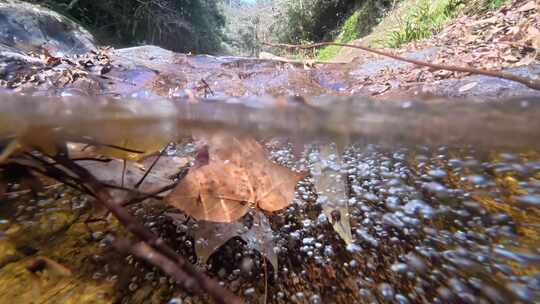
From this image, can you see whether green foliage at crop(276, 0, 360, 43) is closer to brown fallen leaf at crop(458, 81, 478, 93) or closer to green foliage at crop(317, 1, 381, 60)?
green foliage at crop(317, 1, 381, 60)

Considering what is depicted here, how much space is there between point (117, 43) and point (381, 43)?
922cm

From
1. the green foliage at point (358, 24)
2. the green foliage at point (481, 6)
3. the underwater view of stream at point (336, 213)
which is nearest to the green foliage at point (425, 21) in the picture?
the green foliage at point (481, 6)

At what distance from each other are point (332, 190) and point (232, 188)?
0.27 meters

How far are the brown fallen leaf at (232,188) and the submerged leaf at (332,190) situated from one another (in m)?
0.11

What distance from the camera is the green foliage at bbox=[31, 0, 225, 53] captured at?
12.6 m

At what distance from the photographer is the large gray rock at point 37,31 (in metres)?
7.36

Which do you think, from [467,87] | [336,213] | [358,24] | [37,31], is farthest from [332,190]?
[358,24]

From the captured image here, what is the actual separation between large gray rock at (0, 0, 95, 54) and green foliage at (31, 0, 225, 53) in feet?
8.01

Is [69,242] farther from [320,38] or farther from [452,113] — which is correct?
[320,38]

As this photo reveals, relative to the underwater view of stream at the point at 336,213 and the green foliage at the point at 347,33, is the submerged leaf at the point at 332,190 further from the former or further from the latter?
the green foliage at the point at 347,33

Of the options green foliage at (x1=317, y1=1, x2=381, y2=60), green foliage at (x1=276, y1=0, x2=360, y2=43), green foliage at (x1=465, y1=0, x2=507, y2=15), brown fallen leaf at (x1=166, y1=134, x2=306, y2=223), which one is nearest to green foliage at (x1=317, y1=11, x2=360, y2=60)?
green foliage at (x1=317, y1=1, x2=381, y2=60)

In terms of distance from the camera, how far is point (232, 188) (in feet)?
2.34

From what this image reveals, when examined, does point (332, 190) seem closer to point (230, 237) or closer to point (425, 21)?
point (230, 237)

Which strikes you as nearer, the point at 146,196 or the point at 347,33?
the point at 146,196
